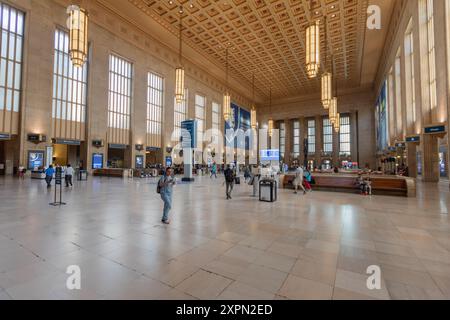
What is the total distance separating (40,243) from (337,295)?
436 centimetres

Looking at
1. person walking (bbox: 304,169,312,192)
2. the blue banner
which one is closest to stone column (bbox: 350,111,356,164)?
the blue banner

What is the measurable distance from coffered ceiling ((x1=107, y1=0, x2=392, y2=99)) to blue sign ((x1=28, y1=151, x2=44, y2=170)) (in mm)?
14529

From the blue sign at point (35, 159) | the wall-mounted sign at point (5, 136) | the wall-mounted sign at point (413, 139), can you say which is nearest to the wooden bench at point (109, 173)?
the blue sign at point (35, 159)

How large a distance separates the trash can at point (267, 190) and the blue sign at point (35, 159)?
1807 cm

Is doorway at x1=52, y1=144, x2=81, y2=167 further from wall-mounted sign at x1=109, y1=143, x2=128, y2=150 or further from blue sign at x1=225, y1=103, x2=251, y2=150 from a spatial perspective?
blue sign at x1=225, y1=103, x2=251, y2=150

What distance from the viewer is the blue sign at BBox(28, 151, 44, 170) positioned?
16.7 metres

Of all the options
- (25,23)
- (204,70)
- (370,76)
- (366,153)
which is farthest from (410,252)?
(366,153)

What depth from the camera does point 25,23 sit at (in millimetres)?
16422

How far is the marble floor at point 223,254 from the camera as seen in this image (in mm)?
2268

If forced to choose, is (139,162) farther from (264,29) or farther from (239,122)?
(239,122)

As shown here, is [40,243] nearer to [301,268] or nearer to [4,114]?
[301,268]

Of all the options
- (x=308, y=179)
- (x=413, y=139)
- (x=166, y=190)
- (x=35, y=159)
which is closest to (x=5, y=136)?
(x=35, y=159)

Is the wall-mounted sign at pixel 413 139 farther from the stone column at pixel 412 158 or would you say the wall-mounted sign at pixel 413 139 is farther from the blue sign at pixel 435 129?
the blue sign at pixel 435 129
